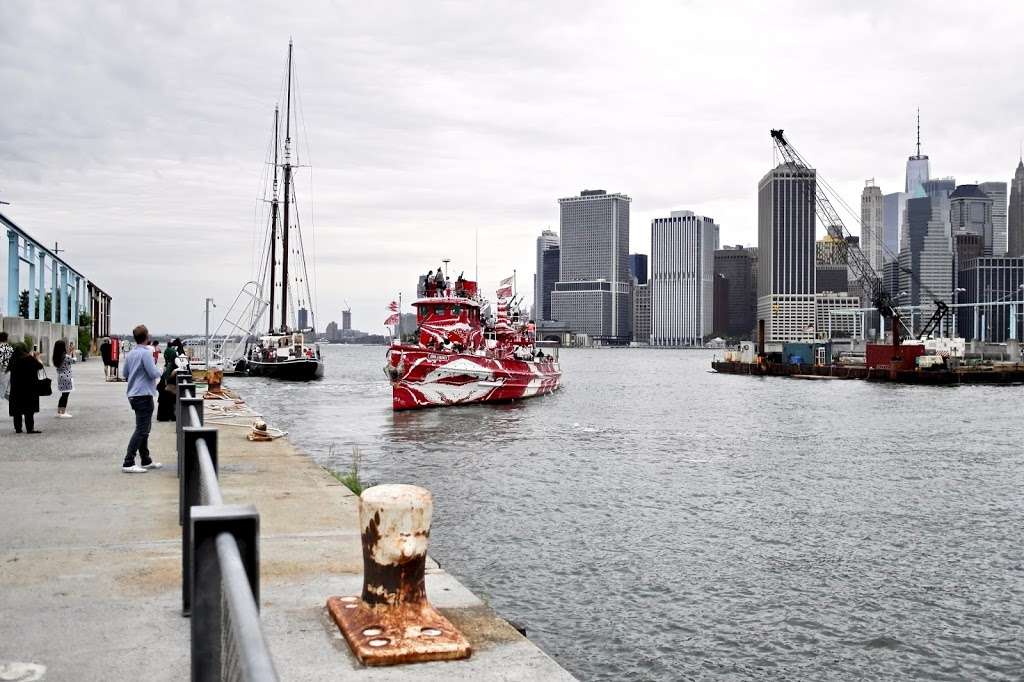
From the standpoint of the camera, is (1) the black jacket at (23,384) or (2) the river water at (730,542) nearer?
(2) the river water at (730,542)

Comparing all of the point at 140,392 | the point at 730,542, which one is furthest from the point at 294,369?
the point at 140,392

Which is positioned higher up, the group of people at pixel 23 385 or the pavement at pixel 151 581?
the group of people at pixel 23 385

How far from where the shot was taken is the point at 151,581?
7.49 metres

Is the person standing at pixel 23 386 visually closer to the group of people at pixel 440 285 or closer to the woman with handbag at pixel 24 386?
the woman with handbag at pixel 24 386

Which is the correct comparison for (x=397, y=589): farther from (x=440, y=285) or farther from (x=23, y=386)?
(x=440, y=285)

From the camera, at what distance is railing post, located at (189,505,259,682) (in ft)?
10.4

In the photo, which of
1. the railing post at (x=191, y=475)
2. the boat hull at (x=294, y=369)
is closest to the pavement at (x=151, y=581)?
the railing post at (x=191, y=475)

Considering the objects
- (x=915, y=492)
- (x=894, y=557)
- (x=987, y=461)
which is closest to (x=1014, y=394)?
(x=987, y=461)

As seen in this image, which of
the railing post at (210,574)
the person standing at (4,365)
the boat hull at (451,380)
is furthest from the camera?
the boat hull at (451,380)

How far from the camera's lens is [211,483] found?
5082mm

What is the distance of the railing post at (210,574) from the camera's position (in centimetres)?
317

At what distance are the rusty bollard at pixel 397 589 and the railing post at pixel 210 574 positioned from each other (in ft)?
9.35

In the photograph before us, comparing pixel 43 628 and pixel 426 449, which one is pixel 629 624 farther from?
pixel 426 449

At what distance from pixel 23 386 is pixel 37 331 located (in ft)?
81.4
